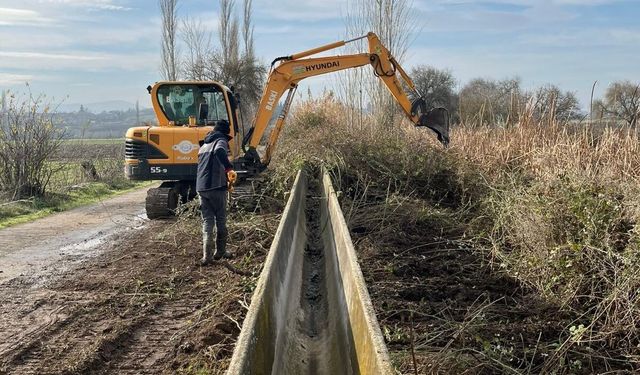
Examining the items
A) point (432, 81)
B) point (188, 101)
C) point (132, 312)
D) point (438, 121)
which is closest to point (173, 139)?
point (188, 101)

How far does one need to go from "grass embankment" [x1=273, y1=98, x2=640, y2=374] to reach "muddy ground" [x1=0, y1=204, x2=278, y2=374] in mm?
1518

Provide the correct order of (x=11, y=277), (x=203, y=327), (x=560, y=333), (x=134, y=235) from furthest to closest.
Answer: (x=134, y=235), (x=11, y=277), (x=203, y=327), (x=560, y=333)

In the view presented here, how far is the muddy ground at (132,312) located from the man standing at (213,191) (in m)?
0.30

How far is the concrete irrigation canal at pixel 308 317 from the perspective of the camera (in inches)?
136

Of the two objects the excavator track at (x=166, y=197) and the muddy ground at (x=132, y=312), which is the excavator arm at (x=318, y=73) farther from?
the muddy ground at (x=132, y=312)

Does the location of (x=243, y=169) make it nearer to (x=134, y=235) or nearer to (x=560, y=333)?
(x=134, y=235)

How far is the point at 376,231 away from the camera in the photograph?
8.34m

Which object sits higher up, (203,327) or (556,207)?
(556,207)

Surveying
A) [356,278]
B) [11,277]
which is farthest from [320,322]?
[11,277]

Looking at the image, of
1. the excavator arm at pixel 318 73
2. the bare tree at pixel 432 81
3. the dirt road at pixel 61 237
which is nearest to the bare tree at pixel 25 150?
the dirt road at pixel 61 237


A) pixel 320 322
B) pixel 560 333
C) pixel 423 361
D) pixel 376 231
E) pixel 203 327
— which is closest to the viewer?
pixel 423 361

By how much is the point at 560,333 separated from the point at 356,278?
A: 179 centimetres

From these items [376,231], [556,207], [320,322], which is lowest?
[320,322]

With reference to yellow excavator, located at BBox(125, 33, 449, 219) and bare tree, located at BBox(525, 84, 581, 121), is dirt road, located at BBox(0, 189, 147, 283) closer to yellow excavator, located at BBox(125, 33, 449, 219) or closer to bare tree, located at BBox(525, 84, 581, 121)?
yellow excavator, located at BBox(125, 33, 449, 219)
